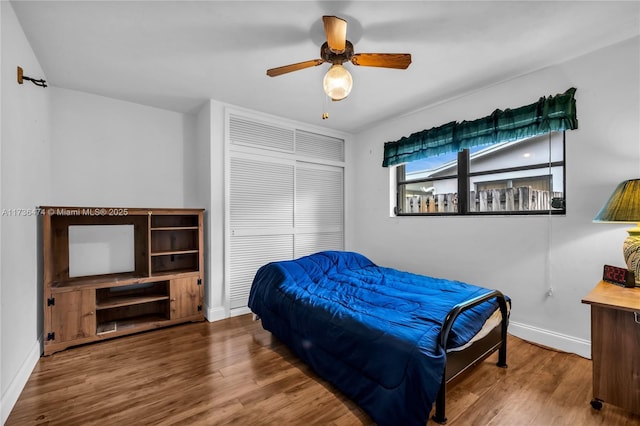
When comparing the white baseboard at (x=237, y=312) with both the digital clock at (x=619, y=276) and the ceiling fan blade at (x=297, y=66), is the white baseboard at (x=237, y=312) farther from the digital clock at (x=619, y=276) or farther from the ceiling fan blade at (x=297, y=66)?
the digital clock at (x=619, y=276)

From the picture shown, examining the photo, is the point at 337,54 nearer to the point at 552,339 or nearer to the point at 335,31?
the point at 335,31

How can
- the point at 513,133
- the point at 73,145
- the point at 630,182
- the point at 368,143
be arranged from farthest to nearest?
1. the point at 368,143
2. the point at 73,145
3. the point at 513,133
4. the point at 630,182

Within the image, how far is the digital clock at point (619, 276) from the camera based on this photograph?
75.1 inches

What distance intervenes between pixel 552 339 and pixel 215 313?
3.28 metres

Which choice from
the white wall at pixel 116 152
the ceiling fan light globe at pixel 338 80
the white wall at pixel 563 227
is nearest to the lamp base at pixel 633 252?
the white wall at pixel 563 227

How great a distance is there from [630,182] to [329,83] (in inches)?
81.8

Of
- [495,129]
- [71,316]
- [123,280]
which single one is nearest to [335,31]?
[495,129]

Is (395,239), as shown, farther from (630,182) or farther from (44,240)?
(44,240)

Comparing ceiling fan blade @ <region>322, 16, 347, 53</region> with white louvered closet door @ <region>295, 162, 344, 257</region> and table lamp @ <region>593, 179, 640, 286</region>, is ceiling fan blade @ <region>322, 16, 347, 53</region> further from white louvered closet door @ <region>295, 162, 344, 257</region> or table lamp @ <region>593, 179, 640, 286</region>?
white louvered closet door @ <region>295, 162, 344, 257</region>

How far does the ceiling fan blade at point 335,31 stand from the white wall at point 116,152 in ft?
8.49

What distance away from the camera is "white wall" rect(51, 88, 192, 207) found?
302cm

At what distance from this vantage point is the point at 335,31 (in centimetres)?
172

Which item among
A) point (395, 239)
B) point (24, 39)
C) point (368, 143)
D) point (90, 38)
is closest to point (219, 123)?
point (90, 38)

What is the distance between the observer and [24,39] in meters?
2.08
